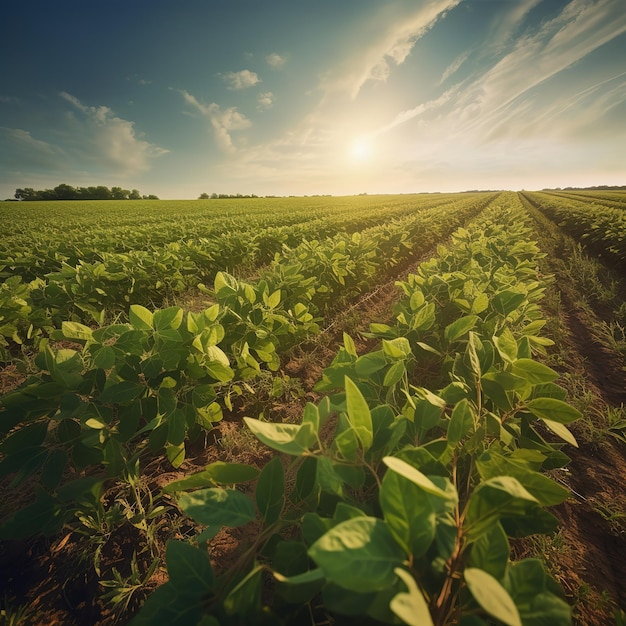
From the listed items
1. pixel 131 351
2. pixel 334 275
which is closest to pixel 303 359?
pixel 334 275

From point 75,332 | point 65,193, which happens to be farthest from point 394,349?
point 65,193

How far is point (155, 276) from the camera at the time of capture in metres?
5.70

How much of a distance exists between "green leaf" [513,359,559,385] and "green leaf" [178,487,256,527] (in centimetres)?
98

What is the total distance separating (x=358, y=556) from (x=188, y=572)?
414 millimetres

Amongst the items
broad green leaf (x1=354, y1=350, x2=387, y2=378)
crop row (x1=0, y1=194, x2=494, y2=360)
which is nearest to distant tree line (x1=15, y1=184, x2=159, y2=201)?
crop row (x1=0, y1=194, x2=494, y2=360)

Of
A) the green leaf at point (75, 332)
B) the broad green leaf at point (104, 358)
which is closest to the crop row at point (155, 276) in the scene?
the green leaf at point (75, 332)

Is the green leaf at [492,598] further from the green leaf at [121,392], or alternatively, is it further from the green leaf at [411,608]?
the green leaf at [121,392]

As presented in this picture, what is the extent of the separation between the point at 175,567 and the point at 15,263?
24.2ft

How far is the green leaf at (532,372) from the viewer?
1023 mm

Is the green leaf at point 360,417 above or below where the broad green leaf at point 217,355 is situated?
above

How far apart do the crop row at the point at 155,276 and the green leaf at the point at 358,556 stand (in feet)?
6.93

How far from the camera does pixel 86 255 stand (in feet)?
23.5

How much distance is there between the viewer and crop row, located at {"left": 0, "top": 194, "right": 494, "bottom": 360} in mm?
3152

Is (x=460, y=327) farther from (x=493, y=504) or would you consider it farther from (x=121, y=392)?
(x=121, y=392)
